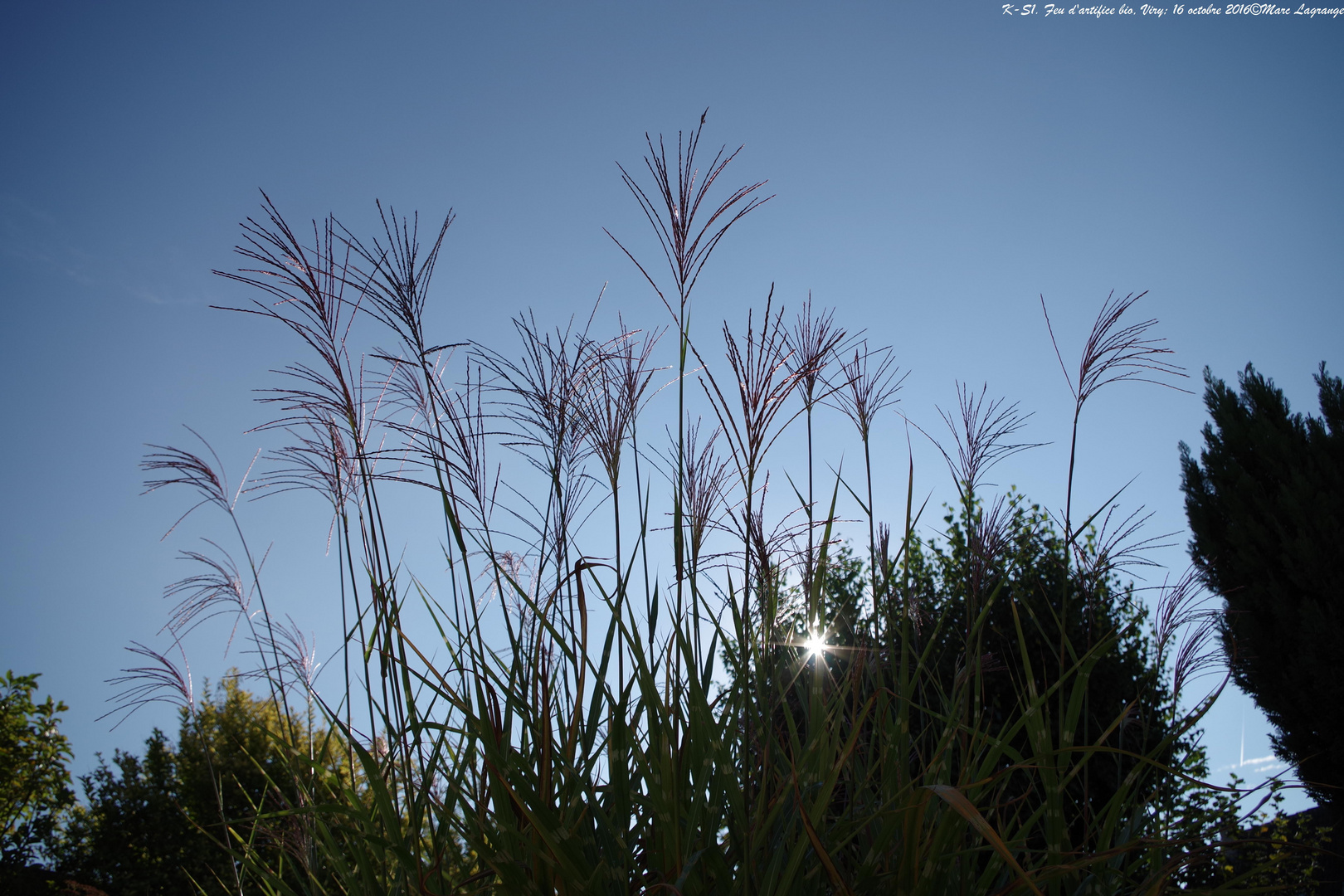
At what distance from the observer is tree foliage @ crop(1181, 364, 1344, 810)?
24.7 feet

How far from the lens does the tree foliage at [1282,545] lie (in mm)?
7520

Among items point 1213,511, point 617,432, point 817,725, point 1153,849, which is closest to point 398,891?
point 817,725

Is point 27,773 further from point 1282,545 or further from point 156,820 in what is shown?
point 1282,545

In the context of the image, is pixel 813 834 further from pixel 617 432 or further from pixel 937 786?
pixel 617 432

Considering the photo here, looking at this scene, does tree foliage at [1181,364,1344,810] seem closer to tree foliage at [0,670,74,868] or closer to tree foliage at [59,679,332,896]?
tree foliage at [59,679,332,896]

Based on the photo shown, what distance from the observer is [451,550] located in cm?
143

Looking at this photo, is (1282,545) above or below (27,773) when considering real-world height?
above

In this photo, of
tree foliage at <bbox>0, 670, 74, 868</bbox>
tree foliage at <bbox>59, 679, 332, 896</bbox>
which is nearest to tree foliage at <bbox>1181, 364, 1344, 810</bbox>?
tree foliage at <bbox>59, 679, 332, 896</bbox>

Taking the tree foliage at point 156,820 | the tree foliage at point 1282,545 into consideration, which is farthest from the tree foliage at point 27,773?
the tree foliage at point 1282,545

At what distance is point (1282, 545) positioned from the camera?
8.01m

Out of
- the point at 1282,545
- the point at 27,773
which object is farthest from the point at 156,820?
the point at 1282,545

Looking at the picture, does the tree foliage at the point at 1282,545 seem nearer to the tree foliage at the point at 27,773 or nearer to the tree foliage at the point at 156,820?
the tree foliage at the point at 156,820

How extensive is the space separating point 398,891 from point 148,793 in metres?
10.6

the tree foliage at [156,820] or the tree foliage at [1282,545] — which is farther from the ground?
the tree foliage at [1282,545]
